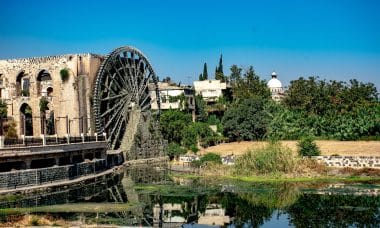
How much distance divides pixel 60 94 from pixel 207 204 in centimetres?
2148

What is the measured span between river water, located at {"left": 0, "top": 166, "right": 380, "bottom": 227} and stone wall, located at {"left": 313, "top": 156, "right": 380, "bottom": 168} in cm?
624

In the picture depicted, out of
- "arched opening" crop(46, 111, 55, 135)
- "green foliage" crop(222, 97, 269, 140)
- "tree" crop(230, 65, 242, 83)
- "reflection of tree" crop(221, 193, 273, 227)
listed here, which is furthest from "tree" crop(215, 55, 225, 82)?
"reflection of tree" crop(221, 193, 273, 227)

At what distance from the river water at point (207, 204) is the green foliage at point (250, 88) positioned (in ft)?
113

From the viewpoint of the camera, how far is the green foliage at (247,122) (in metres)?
55.6

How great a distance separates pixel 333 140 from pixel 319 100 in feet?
25.6

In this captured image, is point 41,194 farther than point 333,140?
No

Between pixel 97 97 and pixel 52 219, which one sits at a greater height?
pixel 97 97

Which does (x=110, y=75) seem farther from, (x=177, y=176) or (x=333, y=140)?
(x=333, y=140)

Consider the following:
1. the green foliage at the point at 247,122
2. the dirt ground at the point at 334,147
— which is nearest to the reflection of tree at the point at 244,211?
the dirt ground at the point at 334,147

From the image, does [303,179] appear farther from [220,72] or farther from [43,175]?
[220,72]

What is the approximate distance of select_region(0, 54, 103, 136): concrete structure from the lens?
4278cm

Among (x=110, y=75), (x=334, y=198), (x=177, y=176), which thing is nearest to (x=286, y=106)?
(x=110, y=75)

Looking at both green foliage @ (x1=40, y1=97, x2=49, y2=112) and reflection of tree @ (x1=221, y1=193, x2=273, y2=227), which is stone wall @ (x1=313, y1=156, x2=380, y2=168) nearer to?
reflection of tree @ (x1=221, y1=193, x2=273, y2=227)

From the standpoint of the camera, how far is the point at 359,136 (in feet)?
170
